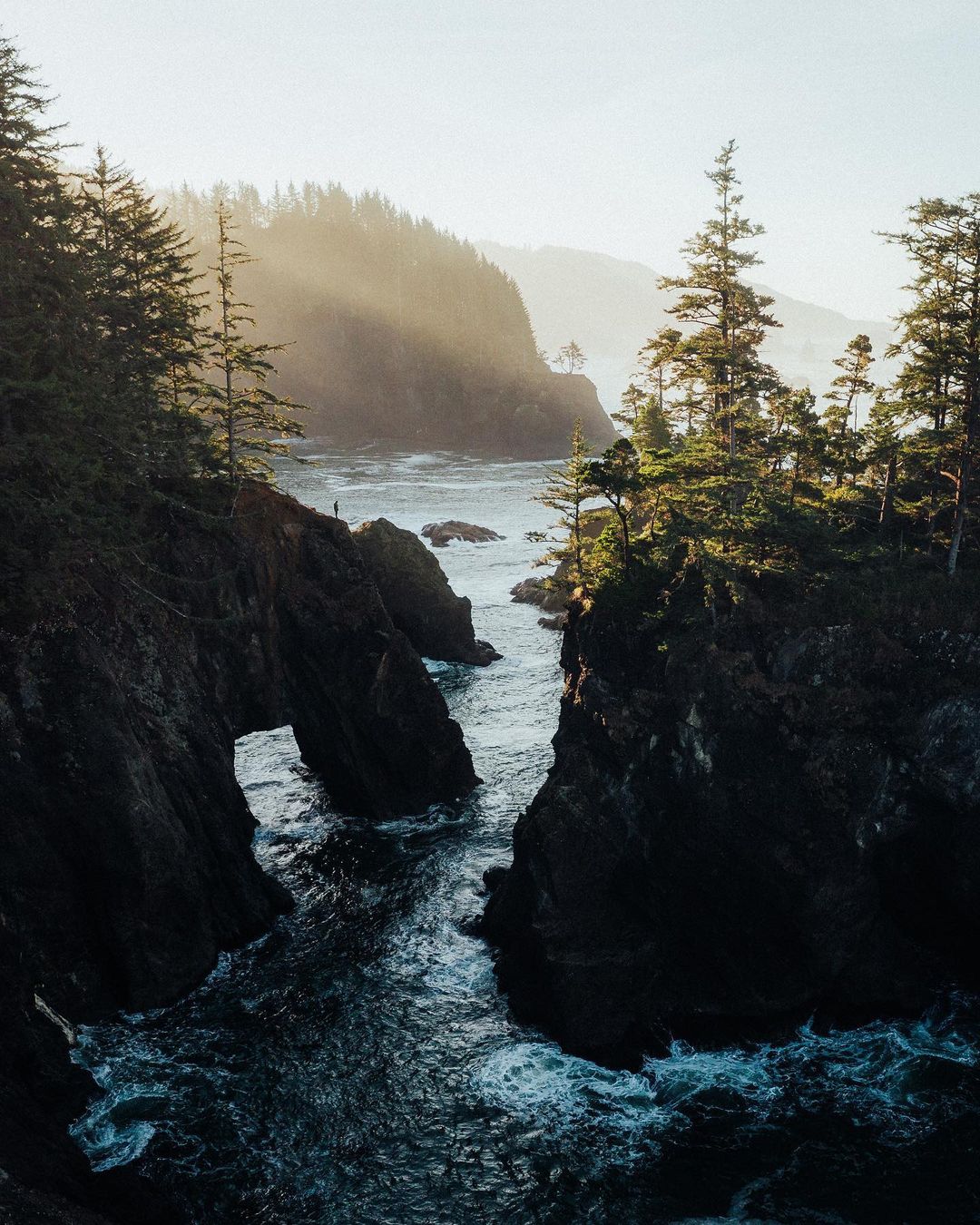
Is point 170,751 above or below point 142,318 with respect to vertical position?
below

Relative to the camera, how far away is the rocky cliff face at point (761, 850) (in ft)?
78.6

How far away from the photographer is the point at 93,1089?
68.4ft

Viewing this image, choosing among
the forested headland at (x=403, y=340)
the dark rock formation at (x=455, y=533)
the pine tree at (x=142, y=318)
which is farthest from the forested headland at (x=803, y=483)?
the forested headland at (x=403, y=340)

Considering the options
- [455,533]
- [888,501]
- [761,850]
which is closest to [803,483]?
[888,501]

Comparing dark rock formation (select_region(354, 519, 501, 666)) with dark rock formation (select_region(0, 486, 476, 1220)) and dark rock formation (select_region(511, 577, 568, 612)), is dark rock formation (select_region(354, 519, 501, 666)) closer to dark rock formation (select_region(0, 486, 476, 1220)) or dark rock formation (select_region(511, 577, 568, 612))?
dark rock formation (select_region(511, 577, 568, 612))

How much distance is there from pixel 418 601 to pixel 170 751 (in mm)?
26059

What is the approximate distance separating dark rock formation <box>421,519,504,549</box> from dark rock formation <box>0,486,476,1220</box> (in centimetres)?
4090

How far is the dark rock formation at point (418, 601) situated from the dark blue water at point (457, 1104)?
2306cm

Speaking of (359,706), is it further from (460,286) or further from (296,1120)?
(460,286)

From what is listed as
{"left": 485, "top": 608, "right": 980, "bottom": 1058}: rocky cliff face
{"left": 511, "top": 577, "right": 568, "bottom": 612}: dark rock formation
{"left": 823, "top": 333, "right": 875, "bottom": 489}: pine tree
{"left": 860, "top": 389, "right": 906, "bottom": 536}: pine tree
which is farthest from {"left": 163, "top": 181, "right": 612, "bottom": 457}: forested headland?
{"left": 485, "top": 608, "right": 980, "bottom": 1058}: rocky cliff face

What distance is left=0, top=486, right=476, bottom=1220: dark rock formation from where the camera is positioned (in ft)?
72.4

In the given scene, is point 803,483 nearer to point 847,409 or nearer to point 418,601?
point 847,409

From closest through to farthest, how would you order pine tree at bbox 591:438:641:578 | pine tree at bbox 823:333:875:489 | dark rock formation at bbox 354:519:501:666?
pine tree at bbox 591:438:641:578
pine tree at bbox 823:333:875:489
dark rock formation at bbox 354:519:501:666

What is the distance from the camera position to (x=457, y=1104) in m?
21.1
